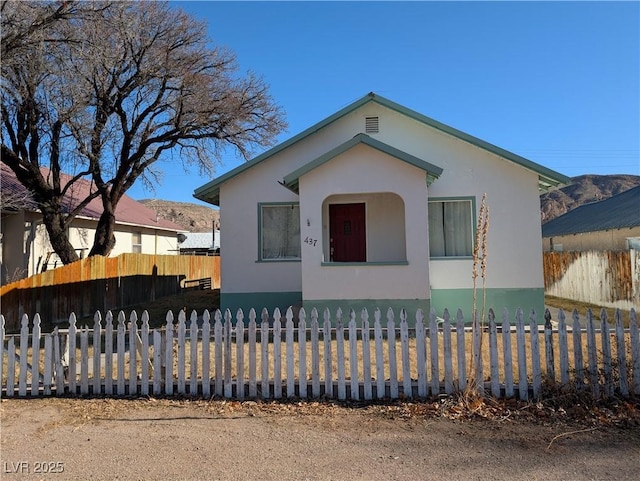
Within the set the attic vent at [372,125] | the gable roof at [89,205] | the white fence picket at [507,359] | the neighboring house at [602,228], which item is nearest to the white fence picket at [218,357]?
the white fence picket at [507,359]

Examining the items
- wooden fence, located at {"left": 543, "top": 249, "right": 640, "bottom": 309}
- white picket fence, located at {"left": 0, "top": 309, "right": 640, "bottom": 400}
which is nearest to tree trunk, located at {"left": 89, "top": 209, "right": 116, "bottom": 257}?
white picket fence, located at {"left": 0, "top": 309, "right": 640, "bottom": 400}

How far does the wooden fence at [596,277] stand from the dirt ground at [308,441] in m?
10.4

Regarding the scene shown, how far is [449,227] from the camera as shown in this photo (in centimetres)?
1145

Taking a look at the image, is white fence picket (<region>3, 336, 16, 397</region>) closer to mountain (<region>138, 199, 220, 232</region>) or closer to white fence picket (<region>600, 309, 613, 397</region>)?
white fence picket (<region>600, 309, 613, 397</region>)

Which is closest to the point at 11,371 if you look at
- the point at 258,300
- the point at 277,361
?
the point at 277,361

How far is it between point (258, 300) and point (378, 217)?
153 inches

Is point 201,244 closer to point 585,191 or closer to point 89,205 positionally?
point 89,205

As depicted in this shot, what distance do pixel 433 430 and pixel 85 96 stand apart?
14.3 m

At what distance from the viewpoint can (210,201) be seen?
43.7 ft

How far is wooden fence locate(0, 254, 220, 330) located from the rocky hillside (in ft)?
183

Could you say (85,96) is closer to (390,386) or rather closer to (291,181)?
(291,181)

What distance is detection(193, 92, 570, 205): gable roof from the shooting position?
429 inches

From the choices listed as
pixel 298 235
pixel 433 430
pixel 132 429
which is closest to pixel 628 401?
pixel 433 430

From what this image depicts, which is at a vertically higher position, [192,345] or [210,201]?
[210,201]
